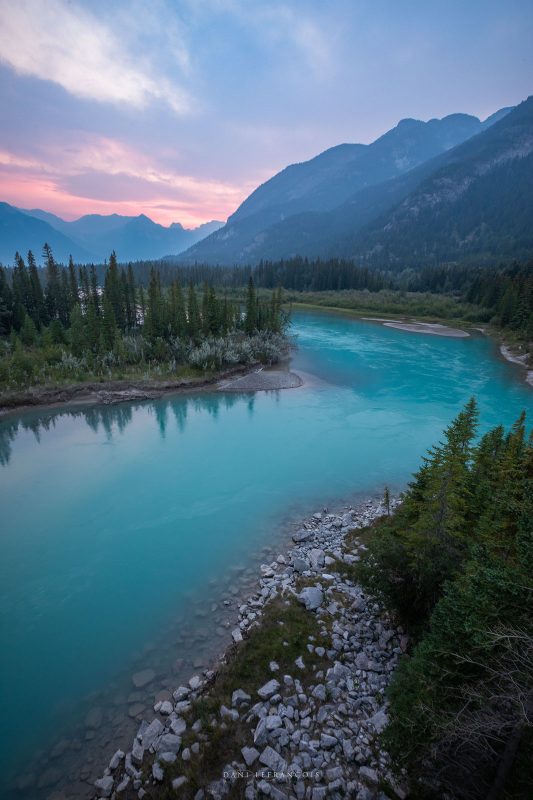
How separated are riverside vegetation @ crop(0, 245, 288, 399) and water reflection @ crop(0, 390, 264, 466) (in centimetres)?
416

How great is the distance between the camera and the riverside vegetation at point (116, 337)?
34.8m

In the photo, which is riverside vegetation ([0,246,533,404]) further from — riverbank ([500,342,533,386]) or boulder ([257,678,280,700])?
boulder ([257,678,280,700])

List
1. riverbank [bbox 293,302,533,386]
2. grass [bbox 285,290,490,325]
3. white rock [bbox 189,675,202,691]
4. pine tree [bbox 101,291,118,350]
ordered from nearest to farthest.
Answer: white rock [bbox 189,675,202,691] < pine tree [bbox 101,291,118,350] < riverbank [bbox 293,302,533,386] < grass [bbox 285,290,490,325]

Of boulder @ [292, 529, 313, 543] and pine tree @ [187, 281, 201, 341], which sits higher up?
pine tree @ [187, 281, 201, 341]

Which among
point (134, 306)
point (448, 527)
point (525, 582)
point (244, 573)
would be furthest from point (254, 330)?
point (525, 582)

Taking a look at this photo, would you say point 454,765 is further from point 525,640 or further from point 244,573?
point 244,573

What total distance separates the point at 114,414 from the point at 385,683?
1021 inches

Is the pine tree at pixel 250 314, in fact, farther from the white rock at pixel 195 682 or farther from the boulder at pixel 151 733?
the boulder at pixel 151 733

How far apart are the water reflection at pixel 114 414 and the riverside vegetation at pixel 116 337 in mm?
4161

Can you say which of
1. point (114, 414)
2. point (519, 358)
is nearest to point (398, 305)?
point (519, 358)

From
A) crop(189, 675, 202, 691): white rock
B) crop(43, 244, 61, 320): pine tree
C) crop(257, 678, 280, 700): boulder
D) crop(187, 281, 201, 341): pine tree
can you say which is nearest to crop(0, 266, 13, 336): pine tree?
crop(43, 244, 61, 320): pine tree

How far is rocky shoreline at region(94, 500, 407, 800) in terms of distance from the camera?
6.28m

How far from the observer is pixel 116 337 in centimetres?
3941

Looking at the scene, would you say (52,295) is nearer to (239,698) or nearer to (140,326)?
(140,326)
